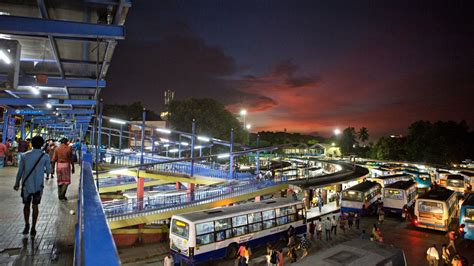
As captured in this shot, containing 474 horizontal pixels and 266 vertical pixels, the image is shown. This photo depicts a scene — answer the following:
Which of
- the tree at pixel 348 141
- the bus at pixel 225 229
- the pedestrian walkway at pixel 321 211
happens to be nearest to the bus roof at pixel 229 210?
the bus at pixel 225 229

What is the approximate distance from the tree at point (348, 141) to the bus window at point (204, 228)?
101444mm

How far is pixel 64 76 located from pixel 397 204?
22.8 m

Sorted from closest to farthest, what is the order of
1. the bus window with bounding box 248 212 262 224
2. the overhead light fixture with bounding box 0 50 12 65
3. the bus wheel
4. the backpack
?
the overhead light fixture with bounding box 0 50 12 65 < the backpack < the bus wheel < the bus window with bounding box 248 212 262 224

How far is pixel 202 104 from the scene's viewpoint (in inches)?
1577

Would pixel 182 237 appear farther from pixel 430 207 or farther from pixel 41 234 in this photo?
pixel 430 207

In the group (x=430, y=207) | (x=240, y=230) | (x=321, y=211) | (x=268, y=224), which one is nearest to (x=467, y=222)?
(x=430, y=207)

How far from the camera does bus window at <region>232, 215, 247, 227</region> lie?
14.1 metres

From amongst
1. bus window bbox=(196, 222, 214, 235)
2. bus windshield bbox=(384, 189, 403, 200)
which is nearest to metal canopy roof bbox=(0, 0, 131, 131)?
bus window bbox=(196, 222, 214, 235)

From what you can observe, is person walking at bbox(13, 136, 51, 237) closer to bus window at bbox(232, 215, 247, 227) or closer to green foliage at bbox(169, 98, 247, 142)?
bus window at bbox(232, 215, 247, 227)

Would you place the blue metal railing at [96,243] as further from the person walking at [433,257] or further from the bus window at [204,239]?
the person walking at [433,257]

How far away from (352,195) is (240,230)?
38.1 feet

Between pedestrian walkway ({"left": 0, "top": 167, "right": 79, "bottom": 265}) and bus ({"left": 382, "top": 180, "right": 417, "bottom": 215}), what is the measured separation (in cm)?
2143

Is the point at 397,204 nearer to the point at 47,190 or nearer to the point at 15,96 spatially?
the point at 47,190

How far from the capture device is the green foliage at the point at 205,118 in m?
38.9
